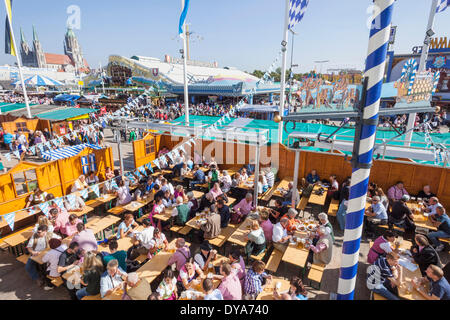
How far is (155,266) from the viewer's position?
5469 mm

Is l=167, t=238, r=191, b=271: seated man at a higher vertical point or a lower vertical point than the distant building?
lower

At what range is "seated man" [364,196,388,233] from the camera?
714cm

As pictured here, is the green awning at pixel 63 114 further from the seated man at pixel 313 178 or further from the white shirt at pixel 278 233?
the white shirt at pixel 278 233

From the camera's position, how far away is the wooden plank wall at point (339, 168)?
870 centimetres

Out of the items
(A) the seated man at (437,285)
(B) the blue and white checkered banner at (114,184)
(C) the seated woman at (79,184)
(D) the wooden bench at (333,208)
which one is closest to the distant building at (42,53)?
(C) the seated woman at (79,184)

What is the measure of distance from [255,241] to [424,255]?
351cm

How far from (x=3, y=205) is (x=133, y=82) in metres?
41.0

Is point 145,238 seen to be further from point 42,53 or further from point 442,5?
point 42,53

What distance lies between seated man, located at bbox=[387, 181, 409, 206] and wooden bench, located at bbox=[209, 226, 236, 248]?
5766mm

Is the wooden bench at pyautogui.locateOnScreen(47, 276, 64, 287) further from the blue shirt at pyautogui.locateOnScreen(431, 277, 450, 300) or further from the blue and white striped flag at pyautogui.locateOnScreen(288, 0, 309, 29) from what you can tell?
the blue and white striped flag at pyautogui.locateOnScreen(288, 0, 309, 29)

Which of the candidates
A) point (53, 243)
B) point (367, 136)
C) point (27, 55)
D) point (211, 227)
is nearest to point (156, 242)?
point (211, 227)

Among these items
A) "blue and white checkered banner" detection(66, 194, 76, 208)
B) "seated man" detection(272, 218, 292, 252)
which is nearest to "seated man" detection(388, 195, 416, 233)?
"seated man" detection(272, 218, 292, 252)
